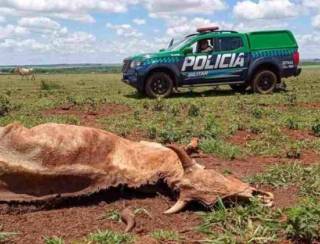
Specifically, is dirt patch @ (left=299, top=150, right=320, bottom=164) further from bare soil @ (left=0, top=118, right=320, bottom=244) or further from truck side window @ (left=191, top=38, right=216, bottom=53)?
truck side window @ (left=191, top=38, right=216, bottom=53)

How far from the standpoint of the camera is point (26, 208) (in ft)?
15.3

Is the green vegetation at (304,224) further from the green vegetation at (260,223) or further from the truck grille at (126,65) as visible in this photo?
the truck grille at (126,65)

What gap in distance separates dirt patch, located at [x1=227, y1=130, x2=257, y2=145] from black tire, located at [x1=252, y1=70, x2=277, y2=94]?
8.24m

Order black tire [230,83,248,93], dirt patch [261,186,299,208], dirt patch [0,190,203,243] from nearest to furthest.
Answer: dirt patch [0,190,203,243]
dirt patch [261,186,299,208]
black tire [230,83,248,93]

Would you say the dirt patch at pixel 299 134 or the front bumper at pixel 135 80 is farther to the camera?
the front bumper at pixel 135 80

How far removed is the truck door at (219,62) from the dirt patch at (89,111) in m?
3.80

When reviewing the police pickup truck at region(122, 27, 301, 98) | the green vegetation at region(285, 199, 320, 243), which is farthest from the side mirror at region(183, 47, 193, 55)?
the green vegetation at region(285, 199, 320, 243)

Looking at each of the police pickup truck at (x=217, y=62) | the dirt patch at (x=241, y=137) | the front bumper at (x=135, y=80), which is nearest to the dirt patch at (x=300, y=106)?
the police pickup truck at (x=217, y=62)

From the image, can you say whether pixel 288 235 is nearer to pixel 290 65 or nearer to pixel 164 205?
pixel 164 205

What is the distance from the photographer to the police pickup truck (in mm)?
16484

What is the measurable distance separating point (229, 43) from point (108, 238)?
13263 mm

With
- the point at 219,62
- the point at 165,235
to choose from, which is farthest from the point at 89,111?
the point at 165,235

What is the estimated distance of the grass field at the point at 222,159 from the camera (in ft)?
13.8

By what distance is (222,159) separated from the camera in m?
7.04
